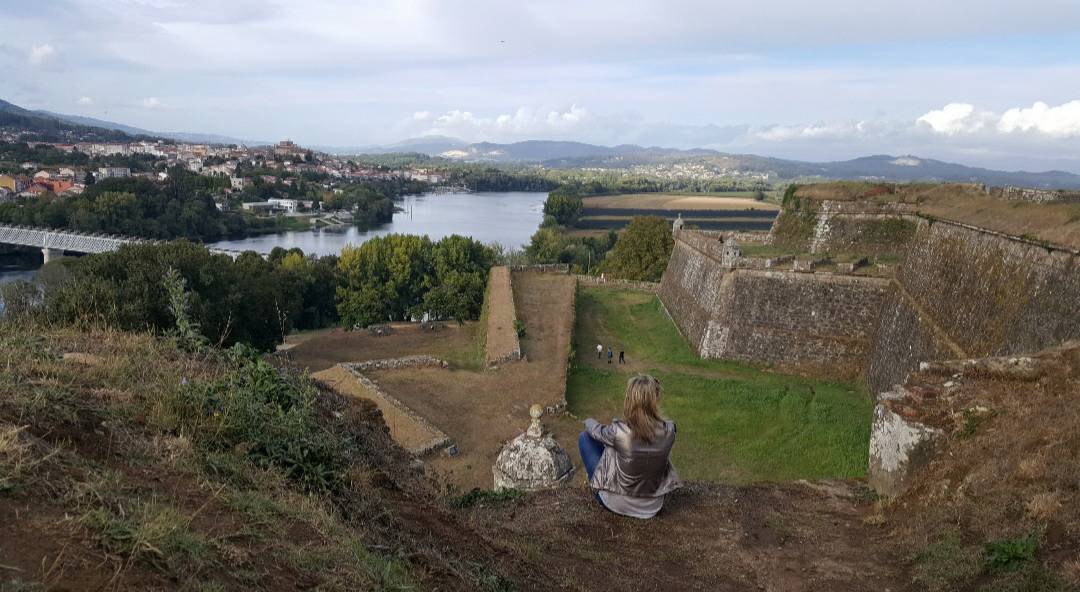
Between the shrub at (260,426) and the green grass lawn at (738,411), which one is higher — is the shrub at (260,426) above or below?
above

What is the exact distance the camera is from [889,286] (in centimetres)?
1755

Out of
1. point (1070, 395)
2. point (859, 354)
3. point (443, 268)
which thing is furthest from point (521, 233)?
point (1070, 395)

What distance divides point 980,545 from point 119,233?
65.6 m

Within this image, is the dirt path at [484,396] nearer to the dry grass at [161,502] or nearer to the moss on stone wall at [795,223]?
the dry grass at [161,502]

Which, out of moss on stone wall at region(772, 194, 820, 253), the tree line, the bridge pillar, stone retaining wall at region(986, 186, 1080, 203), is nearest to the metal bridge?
the bridge pillar

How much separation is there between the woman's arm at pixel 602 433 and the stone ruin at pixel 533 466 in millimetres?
1385

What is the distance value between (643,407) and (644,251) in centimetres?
3130

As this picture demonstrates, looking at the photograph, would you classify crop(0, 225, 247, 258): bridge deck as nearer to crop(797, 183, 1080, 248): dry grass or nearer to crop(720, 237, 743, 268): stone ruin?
crop(720, 237, 743, 268): stone ruin

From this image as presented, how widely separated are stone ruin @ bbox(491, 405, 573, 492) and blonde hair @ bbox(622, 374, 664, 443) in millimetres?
1799

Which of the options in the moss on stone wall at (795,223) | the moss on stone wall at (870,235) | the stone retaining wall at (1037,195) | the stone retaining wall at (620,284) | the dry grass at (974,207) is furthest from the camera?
the stone retaining wall at (620,284)

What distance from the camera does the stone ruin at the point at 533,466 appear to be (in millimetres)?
6867

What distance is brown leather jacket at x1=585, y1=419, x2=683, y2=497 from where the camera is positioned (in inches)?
204

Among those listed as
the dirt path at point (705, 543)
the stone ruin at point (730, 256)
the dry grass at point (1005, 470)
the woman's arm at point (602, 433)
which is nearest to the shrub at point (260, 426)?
the dirt path at point (705, 543)

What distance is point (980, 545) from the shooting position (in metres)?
4.81
